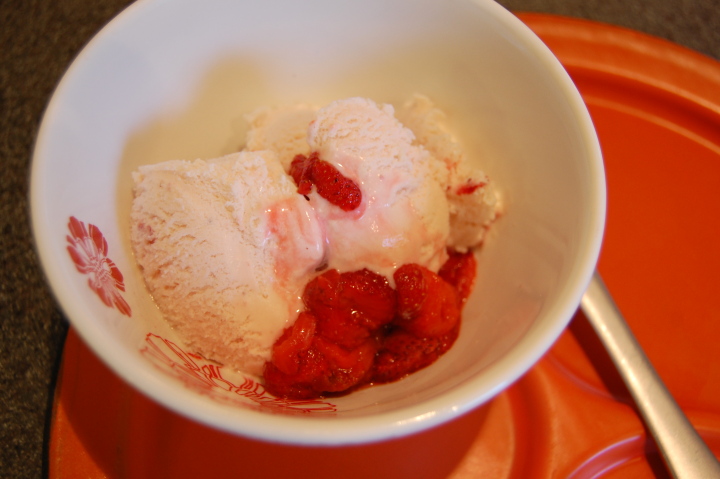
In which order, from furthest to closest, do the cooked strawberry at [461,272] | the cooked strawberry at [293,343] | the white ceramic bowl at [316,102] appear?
1. the cooked strawberry at [461,272]
2. the cooked strawberry at [293,343]
3. the white ceramic bowl at [316,102]

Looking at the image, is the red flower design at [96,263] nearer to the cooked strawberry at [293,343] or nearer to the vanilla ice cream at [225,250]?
the vanilla ice cream at [225,250]

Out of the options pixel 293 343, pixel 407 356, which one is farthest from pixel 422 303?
pixel 293 343

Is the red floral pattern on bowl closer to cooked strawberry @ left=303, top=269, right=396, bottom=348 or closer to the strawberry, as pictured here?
cooked strawberry @ left=303, top=269, right=396, bottom=348

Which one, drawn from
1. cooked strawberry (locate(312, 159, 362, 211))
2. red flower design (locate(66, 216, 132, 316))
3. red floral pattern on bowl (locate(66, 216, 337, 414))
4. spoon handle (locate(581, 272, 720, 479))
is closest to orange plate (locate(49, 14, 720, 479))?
spoon handle (locate(581, 272, 720, 479))

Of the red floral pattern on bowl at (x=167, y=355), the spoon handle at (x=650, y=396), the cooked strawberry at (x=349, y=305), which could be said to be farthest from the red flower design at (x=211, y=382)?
the spoon handle at (x=650, y=396)

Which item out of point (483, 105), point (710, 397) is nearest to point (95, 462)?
point (483, 105)

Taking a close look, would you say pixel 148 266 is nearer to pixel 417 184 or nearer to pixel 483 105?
pixel 417 184
